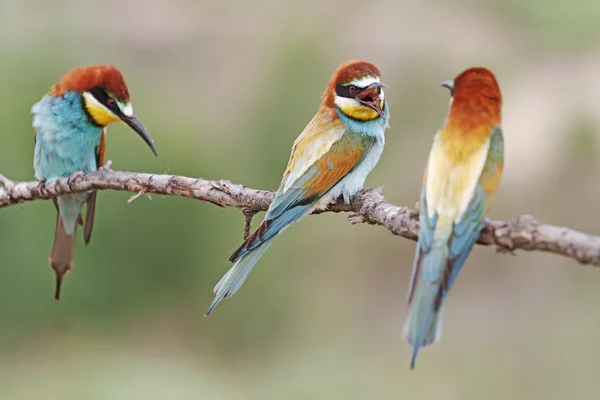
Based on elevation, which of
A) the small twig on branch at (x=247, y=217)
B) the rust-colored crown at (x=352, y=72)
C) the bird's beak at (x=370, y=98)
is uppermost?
the rust-colored crown at (x=352, y=72)

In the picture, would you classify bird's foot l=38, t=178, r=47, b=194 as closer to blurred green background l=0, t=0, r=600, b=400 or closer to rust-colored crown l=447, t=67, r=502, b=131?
rust-colored crown l=447, t=67, r=502, b=131

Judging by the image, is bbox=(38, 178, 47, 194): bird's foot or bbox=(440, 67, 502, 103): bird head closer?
bbox=(440, 67, 502, 103): bird head

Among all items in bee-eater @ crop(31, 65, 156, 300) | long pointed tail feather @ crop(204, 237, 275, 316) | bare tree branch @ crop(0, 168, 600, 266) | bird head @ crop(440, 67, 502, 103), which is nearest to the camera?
bare tree branch @ crop(0, 168, 600, 266)

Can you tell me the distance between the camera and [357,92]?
235 centimetres

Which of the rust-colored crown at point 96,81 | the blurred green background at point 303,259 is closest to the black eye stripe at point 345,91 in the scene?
the rust-colored crown at point 96,81

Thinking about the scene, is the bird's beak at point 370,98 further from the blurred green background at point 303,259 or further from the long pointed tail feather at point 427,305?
the blurred green background at point 303,259

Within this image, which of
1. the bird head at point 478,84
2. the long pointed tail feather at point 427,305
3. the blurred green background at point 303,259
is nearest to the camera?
the long pointed tail feather at point 427,305

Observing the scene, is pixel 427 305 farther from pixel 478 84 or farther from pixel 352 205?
pixel 352 205

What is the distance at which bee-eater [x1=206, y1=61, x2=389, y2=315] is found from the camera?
2203mm

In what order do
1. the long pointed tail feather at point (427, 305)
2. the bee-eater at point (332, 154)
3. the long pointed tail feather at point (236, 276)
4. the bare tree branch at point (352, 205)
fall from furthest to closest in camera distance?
1. the bee-eater at point (332, 154)
2. the long pointed tail feather at point (236, 276)
3. the long pointed tail feather at point (427, 305)
4. the bare tree branch at point (352, 205)

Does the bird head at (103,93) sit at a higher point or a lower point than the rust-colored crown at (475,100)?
higher

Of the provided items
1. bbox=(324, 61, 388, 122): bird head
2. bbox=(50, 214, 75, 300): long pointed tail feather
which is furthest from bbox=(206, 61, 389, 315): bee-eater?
bbox=(50, 214, 75, 300): long pointed tail feather

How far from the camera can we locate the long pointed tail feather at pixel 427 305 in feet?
5.35

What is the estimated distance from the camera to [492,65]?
9.46 m
